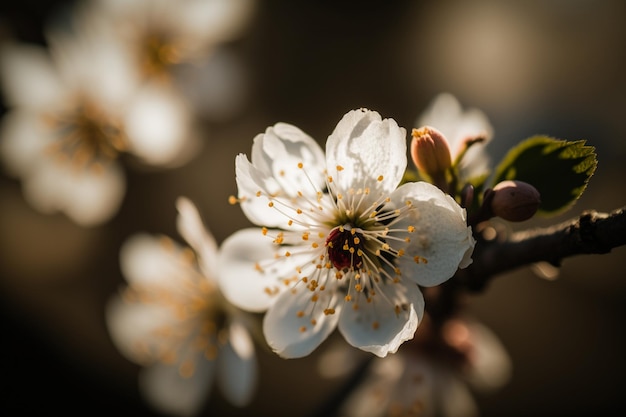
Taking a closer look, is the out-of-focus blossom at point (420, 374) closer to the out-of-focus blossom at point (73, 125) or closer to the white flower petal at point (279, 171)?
the white flower petal at point (279, 171)

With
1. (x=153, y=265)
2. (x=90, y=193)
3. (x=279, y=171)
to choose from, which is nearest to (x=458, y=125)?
(x=279, y=171)

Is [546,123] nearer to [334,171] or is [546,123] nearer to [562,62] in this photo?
[562,62]

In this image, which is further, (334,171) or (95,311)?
(95,311)

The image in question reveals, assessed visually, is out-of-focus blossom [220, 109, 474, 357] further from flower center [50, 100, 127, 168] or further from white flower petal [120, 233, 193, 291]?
flower center [50, 100, 127, 168]

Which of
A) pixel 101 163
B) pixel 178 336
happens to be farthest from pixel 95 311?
pixel 178 336

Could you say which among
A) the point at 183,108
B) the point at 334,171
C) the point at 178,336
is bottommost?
the point at 178,336

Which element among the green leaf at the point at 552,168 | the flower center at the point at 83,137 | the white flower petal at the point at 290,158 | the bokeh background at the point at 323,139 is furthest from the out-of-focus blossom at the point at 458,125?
the flower center at the point at 83,137
